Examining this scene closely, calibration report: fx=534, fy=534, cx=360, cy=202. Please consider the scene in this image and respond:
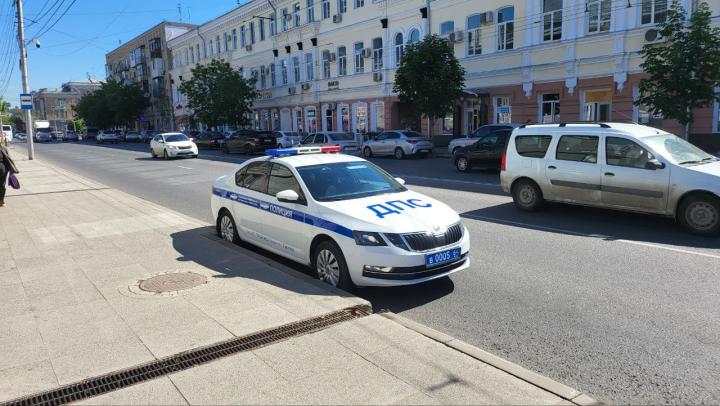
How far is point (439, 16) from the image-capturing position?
31.8 metres

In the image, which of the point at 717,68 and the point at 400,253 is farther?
the point at 717,68

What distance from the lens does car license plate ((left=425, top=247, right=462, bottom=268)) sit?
5715 mm

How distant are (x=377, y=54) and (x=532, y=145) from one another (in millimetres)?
27729

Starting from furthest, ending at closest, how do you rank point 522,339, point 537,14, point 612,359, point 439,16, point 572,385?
point 439,16, point 537,14, point 522,339, point 612,359, point 572,385

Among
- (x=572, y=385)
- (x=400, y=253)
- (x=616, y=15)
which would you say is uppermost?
(x=616, y=15)

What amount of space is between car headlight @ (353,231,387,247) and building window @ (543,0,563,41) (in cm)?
2385

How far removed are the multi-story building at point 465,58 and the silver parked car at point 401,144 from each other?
4.62m

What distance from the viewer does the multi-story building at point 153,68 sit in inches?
2982

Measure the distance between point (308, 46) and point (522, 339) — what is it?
42.3 metres

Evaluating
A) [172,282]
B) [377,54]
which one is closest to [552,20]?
[377,54]

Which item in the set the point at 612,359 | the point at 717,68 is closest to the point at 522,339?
the point at 612,359

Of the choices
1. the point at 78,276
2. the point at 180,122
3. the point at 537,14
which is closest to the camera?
the point at 78,276

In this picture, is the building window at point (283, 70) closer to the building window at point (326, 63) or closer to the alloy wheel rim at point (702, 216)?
the building window at point (326, 63)

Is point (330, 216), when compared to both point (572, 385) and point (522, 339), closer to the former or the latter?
point (522, 339)
